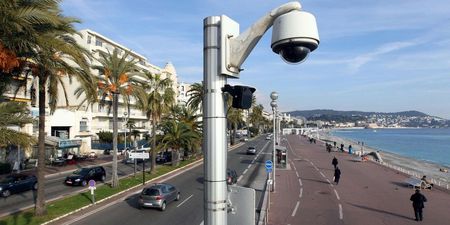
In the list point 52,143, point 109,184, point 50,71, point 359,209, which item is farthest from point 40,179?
point 52,143

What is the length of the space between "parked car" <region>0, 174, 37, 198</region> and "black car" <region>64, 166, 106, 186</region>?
277cm

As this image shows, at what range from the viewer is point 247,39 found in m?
4.73

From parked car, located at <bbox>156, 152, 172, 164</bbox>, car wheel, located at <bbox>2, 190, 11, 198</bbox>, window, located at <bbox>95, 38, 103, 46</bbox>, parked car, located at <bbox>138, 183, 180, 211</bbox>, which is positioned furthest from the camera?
window, located at <bbox>95, 38, 103, 46</bbox>

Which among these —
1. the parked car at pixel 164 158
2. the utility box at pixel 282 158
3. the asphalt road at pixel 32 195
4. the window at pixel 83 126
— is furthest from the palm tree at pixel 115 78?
the window at pixel 83 126

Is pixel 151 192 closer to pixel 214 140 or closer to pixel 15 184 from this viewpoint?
pixel 15 184

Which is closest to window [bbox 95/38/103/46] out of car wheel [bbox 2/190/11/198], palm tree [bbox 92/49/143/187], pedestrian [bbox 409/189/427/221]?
palm tree [bbox 92/49/143/187]

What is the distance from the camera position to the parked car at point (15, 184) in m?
27.0

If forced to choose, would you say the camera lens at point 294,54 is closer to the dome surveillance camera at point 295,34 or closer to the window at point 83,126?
the dome surveillance camera at point 295,34

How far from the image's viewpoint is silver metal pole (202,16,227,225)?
4.77 metres

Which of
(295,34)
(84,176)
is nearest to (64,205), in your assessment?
(84,176)

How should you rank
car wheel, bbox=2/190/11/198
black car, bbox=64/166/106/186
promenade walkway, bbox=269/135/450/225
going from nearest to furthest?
promenade walkway, bbox=269/135/450/225
car wheel, bbox=2/190/11/198
black car, bbox=64/166/106/186

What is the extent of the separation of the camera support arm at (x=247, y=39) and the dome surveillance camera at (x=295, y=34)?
134 millimetres

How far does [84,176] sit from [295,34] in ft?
102

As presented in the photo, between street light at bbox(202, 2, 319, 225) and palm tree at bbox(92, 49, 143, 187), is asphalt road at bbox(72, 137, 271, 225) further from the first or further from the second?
street light at bbox(202, 2, 319, 225)
